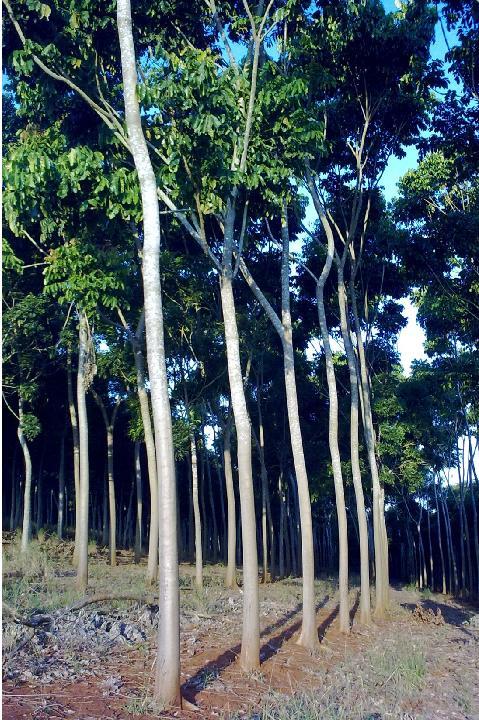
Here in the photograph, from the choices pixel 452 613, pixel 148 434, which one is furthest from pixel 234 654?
pixel 452 613

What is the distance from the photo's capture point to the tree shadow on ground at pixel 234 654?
26.7ft

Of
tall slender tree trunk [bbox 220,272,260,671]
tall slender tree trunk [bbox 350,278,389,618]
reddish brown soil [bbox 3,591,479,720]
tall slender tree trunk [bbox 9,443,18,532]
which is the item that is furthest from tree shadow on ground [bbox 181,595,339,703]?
tall slender tree trunk [bbox 9,443,18,532]

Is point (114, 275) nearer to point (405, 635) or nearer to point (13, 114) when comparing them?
point (13, 114)

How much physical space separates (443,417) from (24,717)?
73.6ft

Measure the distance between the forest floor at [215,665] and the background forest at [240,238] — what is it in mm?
651

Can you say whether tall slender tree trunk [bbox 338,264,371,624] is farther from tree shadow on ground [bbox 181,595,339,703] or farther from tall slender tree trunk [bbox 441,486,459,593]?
tall slender tree trunk [bbox 441,486,459,593]

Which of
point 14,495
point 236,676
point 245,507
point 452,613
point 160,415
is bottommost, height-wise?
point 452,613

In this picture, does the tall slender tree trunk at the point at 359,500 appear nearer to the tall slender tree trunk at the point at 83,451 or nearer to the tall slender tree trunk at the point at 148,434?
the tall slender tree trunk at the point at 148,434

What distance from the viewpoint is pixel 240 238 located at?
36.4 feet

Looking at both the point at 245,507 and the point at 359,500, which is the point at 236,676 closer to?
the point at 245,507

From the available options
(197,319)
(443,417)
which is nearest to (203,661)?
(197,319)

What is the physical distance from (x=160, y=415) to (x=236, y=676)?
4.07m

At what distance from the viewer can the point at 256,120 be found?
433 inches

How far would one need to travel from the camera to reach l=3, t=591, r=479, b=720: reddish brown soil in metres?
6.81
